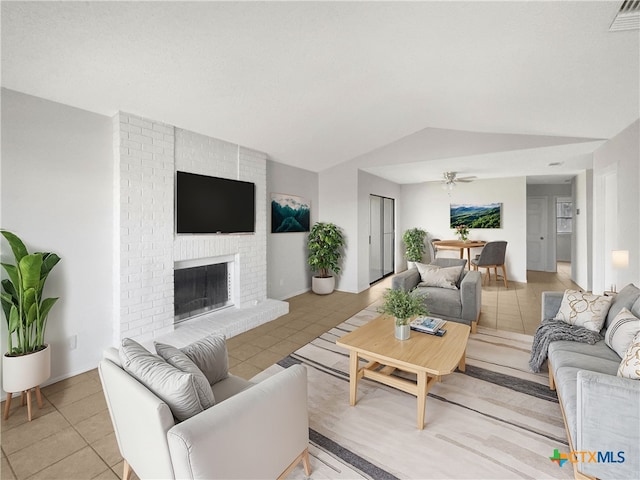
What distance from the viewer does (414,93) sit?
3.31m

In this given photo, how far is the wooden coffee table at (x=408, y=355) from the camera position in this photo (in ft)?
6.25

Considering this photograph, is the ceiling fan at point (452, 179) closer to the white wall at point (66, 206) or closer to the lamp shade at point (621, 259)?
the lamp shade at point (621, 259)

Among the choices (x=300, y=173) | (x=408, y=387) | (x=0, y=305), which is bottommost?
(x=408, y=387)

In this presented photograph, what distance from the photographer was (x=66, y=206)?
2586mm

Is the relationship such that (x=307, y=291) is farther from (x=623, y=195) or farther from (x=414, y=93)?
(x=623, y=195)

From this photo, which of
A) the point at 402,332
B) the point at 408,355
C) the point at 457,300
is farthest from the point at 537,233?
the point at 408,355

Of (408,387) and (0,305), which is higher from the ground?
(0,305)

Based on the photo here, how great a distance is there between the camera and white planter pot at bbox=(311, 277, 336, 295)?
5441 mm

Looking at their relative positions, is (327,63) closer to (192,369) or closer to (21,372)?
(192,369)

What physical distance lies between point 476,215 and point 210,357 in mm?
6676

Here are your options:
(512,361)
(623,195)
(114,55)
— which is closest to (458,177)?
(623,195)

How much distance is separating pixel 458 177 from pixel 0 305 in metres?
6.92

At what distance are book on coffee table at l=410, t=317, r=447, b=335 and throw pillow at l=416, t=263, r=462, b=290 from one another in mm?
1415

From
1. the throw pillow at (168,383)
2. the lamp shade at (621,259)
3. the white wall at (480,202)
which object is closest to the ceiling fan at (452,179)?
the white wall at (480,202)
